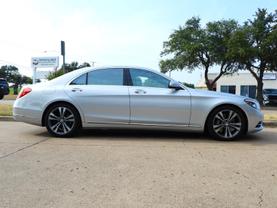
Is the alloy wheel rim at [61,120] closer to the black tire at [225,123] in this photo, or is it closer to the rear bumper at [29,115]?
the rear bumper at [29,115]

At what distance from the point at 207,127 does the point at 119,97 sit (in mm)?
1812

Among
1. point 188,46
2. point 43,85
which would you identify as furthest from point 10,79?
point 43,85

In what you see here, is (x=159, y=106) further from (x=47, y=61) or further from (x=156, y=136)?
(x=47, y=61)

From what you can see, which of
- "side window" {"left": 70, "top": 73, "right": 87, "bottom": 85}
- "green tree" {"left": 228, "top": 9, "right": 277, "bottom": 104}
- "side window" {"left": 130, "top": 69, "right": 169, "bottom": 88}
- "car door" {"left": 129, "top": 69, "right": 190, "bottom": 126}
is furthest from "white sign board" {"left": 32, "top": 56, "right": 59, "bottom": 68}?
"car door" {"left": 129, "top": 69, "right": 190, "bottom": 126}

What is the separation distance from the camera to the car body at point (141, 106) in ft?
27.8

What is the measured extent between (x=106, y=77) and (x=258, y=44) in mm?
28909

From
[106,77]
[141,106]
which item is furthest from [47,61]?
[141,106]

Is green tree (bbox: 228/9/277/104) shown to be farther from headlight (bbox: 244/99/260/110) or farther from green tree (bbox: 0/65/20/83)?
green tree (bbox: 0/65/20/83)

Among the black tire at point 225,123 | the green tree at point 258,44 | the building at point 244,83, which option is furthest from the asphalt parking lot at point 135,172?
the building at point 244,83

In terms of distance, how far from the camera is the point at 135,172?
562 centimetres

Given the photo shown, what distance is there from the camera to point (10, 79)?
112 meters

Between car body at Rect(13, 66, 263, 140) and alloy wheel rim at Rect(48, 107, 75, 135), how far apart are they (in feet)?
0.06

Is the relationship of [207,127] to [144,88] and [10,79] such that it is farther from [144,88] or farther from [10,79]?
[10,79]

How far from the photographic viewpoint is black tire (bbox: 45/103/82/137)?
854cm
